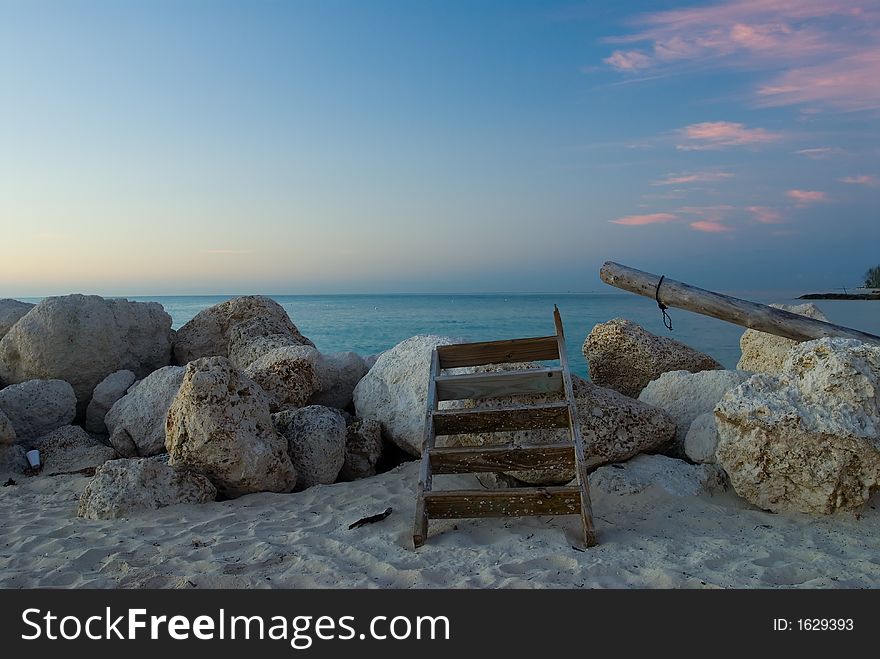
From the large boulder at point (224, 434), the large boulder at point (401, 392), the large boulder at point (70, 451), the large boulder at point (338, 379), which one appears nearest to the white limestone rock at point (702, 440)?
the large boulder at point (401, 392)

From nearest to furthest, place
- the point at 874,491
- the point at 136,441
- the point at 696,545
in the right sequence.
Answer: the point at 696,545 < the point at 874,491 < the point at 136,441

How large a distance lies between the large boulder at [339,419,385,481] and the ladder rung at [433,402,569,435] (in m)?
1.35

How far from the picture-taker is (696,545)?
4.48m

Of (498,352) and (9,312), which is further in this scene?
(9,312)

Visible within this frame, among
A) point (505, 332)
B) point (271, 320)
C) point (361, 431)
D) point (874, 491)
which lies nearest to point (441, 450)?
point (361, 431)

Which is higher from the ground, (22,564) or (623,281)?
(623,281)

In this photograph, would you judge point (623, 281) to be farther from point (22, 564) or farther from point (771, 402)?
point (22, 564)

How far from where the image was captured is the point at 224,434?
18.7 ft

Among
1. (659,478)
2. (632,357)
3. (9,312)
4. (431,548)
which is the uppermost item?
(9,312)

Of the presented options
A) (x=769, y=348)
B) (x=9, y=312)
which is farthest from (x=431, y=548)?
(x=9, y=312)

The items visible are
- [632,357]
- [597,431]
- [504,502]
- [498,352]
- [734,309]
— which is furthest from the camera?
[632,357]

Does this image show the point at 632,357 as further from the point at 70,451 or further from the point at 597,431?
the point at 70,451

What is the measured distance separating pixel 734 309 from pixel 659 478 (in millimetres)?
2511
